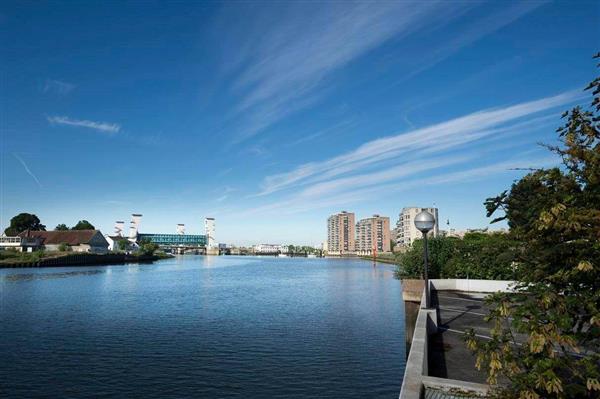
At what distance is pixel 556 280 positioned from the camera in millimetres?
6535

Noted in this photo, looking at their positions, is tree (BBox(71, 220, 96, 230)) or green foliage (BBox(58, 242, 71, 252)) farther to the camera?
tree (BBox(71, 220, 96, 230))

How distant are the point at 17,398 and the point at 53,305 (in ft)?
93.4

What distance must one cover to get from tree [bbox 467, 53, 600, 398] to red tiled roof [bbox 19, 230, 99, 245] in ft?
560

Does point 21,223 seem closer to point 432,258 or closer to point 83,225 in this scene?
point 83,225

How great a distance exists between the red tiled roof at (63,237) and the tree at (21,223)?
9801 mm

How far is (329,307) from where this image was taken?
40500mm

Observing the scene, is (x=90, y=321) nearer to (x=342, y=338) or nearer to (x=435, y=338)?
(x=342, y=338)

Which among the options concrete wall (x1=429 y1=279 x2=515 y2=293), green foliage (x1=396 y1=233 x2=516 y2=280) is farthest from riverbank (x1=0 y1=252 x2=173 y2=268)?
concrete wall (x1=429 y1=279 x2=515 y2=293)

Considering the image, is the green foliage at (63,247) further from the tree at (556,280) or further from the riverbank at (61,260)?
the tree at (556,280)

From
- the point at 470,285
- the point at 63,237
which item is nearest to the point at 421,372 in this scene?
the point at 470,285

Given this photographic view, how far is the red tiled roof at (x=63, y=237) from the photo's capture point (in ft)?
498

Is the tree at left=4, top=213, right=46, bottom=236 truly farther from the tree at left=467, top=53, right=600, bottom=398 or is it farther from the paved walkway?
the tree at left=467, top=53, right=600, bottom=398

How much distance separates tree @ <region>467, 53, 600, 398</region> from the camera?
548cm

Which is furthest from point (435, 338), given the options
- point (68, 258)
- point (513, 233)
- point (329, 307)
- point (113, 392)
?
point (68, 258)
